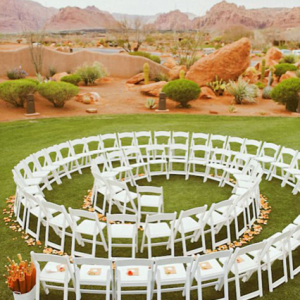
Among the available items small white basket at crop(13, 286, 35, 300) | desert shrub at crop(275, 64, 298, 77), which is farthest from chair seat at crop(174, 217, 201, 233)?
desert shrub at crop(275, 64, 298, 77)

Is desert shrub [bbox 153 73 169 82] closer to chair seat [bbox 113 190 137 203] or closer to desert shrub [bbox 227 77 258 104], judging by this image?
desert shrub [bbox 227 77 258 104]

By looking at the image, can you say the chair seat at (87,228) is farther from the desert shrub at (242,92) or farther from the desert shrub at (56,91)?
the desert shrub at (242,92)

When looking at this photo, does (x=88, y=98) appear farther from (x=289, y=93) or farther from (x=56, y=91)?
(x=289, y=93)

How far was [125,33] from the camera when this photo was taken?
165 ft

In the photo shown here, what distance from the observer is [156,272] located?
200 inches

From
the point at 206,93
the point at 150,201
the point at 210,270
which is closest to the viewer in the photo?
the point at 210,270

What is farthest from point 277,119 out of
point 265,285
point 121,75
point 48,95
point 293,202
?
point 121,75

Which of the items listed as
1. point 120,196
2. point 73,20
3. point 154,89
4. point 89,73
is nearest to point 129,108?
point 154,89

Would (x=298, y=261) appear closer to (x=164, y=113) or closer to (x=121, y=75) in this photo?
(x=164, y=113)

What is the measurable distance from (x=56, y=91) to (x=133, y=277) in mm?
15506

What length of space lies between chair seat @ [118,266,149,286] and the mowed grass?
1.46 ft

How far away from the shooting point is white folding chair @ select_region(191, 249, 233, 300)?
5023 mm

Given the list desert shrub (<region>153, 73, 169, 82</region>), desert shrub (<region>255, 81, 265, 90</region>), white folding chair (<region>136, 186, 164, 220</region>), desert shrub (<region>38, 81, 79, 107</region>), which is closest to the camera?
white folding chair (<region>136, 186, 164, 220</region>)

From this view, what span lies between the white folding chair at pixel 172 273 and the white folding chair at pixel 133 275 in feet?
0.37
